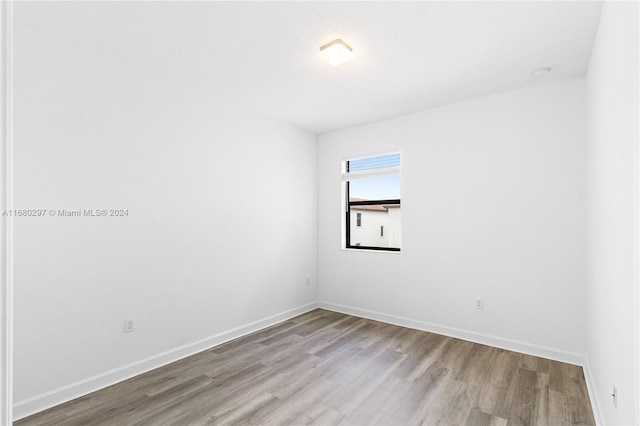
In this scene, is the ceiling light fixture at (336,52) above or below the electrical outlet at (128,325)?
above

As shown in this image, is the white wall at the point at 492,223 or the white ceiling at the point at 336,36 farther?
the white wall at the point at 492,223

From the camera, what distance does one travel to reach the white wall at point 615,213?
135 centimetres

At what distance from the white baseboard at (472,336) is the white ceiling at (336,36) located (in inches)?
101

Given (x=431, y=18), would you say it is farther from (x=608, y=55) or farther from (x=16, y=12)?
(x=16, y=12)

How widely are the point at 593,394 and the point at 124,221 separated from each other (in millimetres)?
3858

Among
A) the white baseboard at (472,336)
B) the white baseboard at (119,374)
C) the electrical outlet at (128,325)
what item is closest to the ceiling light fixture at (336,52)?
the electrical outlet at (128,325)

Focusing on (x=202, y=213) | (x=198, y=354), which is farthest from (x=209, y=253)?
(x=198, y=354)

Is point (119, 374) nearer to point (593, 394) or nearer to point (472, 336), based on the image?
point (472, 336)

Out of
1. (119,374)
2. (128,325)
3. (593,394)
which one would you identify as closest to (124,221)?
(128,325)

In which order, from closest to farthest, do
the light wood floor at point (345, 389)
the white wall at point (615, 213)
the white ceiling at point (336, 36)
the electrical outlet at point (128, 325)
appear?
the white wall at point (615, 213) < the white ceiling at point (336, 36) < the light wood floor at point (345, 389) < the electrical outlet at point (128, 325)

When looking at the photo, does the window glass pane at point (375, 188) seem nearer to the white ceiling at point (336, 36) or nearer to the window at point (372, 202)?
the window at point (372, 202)

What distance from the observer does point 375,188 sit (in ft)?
14.7

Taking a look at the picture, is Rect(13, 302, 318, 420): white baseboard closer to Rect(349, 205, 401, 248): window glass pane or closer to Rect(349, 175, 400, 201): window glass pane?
Rect(349, 205, 401, 248): window glass pane

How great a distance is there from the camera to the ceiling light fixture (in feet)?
7.84
